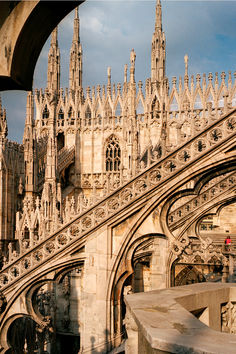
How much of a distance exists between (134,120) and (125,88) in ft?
12.1

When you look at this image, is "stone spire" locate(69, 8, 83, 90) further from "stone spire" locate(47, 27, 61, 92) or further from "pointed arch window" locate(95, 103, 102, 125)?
"pointed arch window" locate(95, 103, 102, 125)

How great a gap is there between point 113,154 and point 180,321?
2424 cm

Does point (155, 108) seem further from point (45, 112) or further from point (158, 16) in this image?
point (45, 112)

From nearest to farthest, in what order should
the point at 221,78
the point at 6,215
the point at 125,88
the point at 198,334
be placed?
the point at 198,334 < the point at 6,215 < the point at 221,78 < the point at 125,88

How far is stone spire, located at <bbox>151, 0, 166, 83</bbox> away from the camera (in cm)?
2539

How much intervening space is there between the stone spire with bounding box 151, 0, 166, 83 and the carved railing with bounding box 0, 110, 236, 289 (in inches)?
709

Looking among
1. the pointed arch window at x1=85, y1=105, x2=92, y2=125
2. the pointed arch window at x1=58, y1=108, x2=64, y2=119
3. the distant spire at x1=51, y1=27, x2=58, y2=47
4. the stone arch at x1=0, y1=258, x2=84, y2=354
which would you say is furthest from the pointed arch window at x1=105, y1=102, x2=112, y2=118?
the stone arch at x1=0, y1=258, x2=84, y2=354

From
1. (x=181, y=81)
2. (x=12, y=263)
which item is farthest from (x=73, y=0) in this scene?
(x=181, y=81)

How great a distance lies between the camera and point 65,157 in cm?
2552

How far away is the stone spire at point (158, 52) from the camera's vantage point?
25391 mm

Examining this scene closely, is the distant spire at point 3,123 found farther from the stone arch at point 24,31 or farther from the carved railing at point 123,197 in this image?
the stone arch at point 24,31

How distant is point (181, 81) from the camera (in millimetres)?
24391

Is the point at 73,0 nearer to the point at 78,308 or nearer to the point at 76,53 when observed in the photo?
the point at 78,308

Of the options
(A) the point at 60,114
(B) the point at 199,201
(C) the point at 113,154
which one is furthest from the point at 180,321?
(A) the point at 60,114
